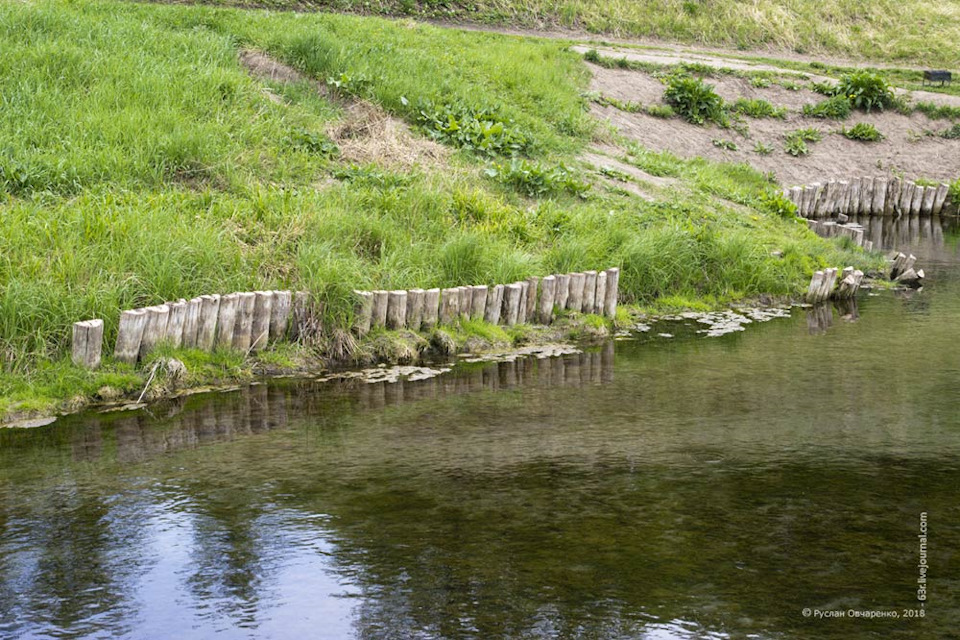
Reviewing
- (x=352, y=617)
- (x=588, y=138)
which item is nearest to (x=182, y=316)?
(x=352, y=617)

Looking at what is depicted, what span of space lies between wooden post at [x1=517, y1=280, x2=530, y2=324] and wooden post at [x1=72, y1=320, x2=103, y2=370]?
4.65m

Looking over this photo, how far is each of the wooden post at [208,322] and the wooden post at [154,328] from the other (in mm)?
398

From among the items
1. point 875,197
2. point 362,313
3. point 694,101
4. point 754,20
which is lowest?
point 875,197

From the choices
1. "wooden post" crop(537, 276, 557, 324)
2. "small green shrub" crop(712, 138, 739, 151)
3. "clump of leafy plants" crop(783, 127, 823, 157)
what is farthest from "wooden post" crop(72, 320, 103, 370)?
"clump of leafy plants" crop(783, 127, 823, 157)

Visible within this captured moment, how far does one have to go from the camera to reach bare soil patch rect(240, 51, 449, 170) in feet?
52.3

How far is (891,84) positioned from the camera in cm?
2864

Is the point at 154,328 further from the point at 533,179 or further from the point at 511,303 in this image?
the point at 533,179

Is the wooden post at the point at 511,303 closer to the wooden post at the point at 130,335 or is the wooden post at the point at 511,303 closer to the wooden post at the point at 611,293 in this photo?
the wooden post at the point at 611,293

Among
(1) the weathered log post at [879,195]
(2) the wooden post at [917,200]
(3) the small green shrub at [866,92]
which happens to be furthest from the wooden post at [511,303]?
(3) the small green shrub at [866,92]

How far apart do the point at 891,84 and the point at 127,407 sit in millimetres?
24383

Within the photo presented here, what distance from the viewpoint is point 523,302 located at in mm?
12484

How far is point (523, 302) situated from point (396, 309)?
165 cm

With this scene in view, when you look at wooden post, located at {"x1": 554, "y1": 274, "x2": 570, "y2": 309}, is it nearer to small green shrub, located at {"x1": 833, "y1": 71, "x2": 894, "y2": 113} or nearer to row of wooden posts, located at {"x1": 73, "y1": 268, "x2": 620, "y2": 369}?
row of wooden posts, located at {"x1": 73, "y1": 268, "x2": 620, "y2": 369}

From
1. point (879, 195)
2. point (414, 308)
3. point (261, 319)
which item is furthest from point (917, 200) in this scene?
point (261, 319)
